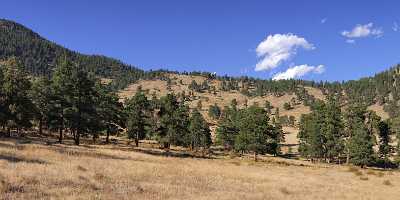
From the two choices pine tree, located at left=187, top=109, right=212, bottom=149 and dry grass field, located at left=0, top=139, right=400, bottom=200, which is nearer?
dry grass field, located at left=0, top=139, right=400, bottom=200

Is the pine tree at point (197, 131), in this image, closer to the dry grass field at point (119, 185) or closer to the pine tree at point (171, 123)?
the pine tree at point (171, 123)

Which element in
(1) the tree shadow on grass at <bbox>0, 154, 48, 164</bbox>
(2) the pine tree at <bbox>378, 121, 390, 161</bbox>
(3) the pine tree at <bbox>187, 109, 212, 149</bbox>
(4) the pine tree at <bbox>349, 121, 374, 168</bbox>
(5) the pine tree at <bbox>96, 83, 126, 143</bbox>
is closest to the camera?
(1) the tree shadow on grass at <bbox>0, 154, 48, 164</bbox>

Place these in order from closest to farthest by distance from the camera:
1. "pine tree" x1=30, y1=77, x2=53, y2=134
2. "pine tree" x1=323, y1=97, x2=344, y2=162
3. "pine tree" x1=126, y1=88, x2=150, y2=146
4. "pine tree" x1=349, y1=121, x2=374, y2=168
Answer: "pine tree" x1=30, y1=77, x2=53, y2=134, "pine tree" x1=349, y1=121, x2=374, y2=168, "pine tree" x1=126, y1=88, x2=150, y2=146, "pine tree" x1=323, y1=97, x2=344, y2=162

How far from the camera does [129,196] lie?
66.8 feet

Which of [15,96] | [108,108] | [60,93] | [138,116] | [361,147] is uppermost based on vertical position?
[60,93]

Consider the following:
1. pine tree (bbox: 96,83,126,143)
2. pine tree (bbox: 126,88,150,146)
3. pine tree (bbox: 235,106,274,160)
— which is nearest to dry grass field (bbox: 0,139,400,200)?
pine tree (bbox: 235,106,274,160)

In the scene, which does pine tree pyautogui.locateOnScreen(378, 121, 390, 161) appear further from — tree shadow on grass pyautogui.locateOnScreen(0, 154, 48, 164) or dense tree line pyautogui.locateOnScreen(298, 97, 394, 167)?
tree shadow on grass pyautogui.locateOnScreen(0, 154, 48, 164)

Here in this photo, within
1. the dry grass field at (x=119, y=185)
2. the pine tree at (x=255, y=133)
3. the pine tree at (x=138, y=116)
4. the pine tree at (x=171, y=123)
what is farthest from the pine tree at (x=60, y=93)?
the pine tree at (x=255, y=133)

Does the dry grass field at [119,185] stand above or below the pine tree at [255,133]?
below

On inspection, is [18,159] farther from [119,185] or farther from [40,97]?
[40,97]

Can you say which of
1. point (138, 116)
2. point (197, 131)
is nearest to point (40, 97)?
point (138, 116)

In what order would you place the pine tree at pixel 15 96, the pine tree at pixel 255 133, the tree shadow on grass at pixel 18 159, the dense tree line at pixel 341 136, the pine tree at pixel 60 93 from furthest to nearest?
the dense tree line at pixel 341 136, the pine tree at pixel 255 133, the pine tree at pixel 15 96, the pine tree at pixel 60 93, the tree shadow on grass at pixel 18 159

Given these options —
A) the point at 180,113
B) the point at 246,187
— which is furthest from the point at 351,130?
the point at 246,187

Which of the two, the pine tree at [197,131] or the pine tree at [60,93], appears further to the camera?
the pine tree at [197,131]
